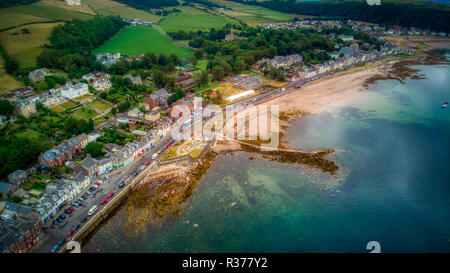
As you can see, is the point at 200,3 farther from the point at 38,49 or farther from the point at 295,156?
the point at 295,156

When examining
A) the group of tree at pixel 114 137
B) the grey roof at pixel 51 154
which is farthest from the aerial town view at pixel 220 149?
the group of tree at pixel 114 137

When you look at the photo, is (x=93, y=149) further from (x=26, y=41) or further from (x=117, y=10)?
(x=117, y=10)

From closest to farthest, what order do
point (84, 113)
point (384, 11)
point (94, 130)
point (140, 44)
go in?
point (94, 130) → point (84, 113) → point (140, 44) → point (384, 11)

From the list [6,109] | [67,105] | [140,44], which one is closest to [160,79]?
[67,105]

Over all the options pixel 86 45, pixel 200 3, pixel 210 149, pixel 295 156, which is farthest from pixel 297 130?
pixel 200 3

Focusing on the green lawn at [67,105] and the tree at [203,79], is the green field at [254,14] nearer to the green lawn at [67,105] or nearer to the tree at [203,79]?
the tree at [203,79]

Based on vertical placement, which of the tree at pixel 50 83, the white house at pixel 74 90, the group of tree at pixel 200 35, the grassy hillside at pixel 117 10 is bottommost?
the white house at pixel 74 90

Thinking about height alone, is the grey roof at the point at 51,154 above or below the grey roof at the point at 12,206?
above
